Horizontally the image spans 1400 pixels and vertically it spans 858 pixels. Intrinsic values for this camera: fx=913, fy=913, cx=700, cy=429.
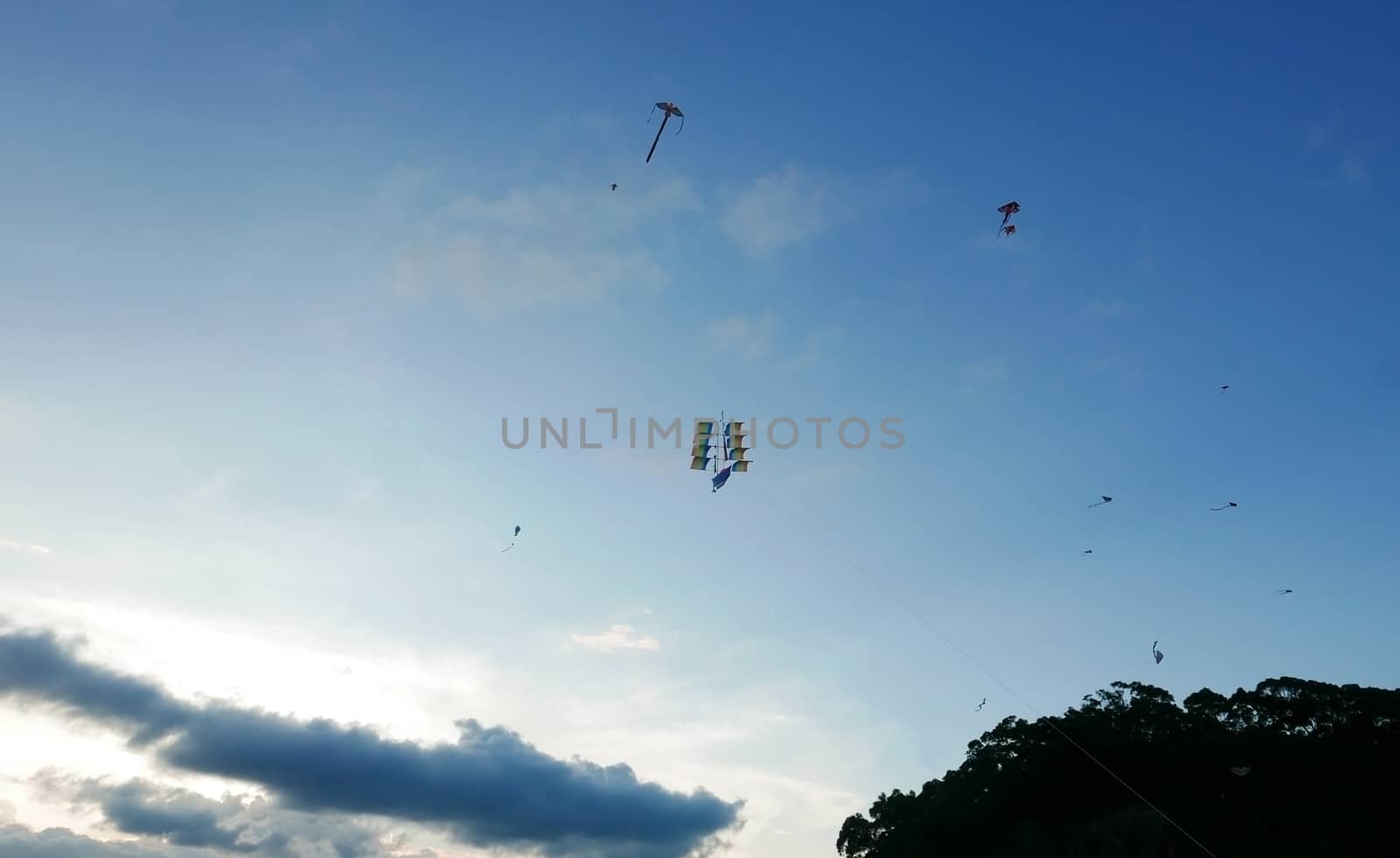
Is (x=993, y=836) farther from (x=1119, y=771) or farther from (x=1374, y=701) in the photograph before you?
(x=1374, y=701)

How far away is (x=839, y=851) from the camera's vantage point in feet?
304

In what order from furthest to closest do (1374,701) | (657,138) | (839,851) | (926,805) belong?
(839,851)
(926,805)
(1374,701)
(657,138)

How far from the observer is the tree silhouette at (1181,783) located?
55.5m

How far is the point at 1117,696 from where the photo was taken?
240 feet

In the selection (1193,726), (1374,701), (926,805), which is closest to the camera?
(1374,701)

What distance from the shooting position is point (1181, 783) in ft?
213

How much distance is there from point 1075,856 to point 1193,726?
49.5 ft

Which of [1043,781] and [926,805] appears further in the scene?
[926,805]

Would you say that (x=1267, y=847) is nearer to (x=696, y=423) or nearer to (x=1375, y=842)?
(x=1375, y=842)

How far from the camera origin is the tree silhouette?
55469 millimetres

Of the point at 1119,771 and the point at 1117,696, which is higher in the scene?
the point at 1117,696

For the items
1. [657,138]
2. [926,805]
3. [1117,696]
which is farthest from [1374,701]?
[657,138]

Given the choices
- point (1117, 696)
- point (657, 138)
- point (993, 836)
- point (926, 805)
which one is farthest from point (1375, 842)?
point (657, 138)

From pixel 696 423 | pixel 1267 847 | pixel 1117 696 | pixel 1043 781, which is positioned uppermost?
pixel 696 423
